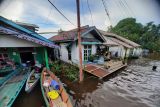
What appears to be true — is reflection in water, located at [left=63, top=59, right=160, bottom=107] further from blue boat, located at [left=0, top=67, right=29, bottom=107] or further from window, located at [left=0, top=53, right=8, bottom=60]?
window, located at [left=0, top=53, right=8, bottom=60]

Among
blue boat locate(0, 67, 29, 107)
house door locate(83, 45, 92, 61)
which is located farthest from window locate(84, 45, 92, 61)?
blue boat locate(0, 67, 29, 107)

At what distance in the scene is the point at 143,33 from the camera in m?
35.3

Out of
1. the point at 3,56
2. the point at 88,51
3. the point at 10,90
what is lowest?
the point at 10,90

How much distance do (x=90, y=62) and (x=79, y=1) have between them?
7.56m

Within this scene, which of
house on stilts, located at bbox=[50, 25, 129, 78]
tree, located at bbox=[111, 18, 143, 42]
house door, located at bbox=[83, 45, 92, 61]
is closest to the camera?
house on stilts, located at bbox=[50, 25, 129, 78]

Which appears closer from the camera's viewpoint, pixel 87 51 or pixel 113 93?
pixel 113 93

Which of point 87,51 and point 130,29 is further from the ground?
point 130,29

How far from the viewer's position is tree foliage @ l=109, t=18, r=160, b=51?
3250 centimetres

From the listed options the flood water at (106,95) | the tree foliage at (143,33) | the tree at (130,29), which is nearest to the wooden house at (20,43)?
the flood water at (106,95)

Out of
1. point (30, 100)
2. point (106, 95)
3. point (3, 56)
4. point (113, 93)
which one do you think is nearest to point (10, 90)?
point (30, 100)

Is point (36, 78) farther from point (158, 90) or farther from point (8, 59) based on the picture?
point (158, 90)

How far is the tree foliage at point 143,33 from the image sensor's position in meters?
32.5

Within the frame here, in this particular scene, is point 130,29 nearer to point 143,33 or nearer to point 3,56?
point 143,33

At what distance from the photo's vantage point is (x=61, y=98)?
5535 mm
